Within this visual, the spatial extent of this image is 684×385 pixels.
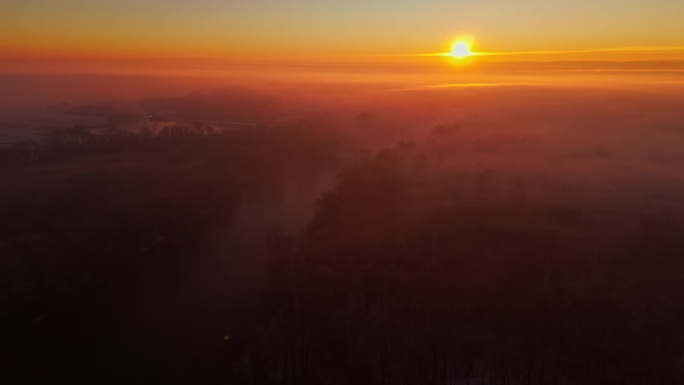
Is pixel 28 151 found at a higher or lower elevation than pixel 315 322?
higher

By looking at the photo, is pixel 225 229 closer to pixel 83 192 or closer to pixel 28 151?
pixel 83 192

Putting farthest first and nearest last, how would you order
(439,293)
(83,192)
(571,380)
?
(83,192) < (439,293) < (571,380)

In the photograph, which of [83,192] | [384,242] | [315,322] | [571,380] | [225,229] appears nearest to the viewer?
[571,380]

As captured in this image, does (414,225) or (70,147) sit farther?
(70,147)

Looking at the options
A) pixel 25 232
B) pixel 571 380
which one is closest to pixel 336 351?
pixel 571 380

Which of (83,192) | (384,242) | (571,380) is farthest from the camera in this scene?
(83,192)

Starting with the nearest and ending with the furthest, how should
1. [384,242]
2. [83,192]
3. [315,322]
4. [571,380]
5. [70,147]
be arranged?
[571,380] → [315,322] → [384,242] → [83,192] → [70,147]

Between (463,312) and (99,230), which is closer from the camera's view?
(463,312)

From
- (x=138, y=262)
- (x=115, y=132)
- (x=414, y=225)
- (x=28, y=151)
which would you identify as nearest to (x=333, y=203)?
(x=414, y=225)

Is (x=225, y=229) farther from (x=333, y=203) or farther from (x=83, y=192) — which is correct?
(x=83, y=192)
